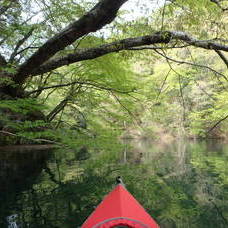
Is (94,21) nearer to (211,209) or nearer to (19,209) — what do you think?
(19,209)

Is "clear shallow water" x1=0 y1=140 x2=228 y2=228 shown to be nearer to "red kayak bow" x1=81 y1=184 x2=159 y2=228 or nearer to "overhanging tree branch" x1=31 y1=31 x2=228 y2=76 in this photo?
"red kayak bow" x1=81 y1=184 x2=159 y2=228

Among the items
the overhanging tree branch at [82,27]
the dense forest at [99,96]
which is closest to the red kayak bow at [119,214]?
the dense forest at [99,96]

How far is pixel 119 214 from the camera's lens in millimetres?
3184

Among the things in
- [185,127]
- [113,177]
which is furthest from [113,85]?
[185,127]

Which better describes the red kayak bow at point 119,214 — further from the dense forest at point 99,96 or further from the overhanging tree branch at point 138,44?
the overhanging tree branch at point 138,44

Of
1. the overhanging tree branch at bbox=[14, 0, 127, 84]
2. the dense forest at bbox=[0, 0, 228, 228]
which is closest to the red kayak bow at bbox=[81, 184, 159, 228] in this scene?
the dense forest at bbox=[0, 0, 228, 228]

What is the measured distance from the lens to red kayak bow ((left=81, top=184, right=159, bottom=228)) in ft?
10.3

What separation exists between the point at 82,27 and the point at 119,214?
102 inches

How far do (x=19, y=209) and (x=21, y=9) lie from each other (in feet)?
17.3

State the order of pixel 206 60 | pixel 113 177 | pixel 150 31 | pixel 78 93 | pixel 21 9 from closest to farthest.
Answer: pixel 150 31
pixel 21 9
pixel 113 177
pixel 78 93
pixel 206 60

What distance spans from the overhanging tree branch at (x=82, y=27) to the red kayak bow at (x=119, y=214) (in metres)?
2.31

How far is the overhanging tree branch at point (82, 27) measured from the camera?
317 centimetres

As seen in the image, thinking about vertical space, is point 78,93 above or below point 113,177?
above

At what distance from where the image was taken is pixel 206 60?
2170 centimetres
